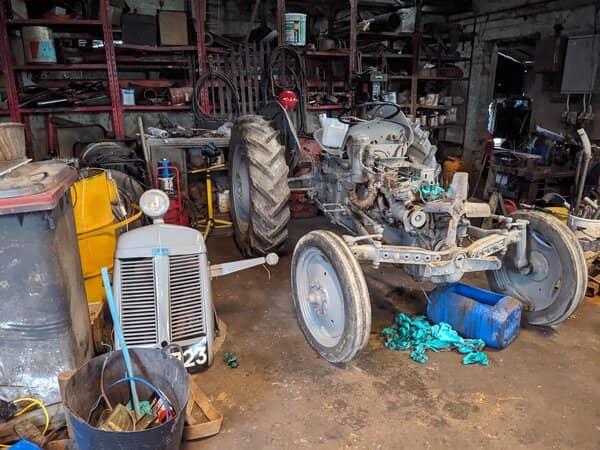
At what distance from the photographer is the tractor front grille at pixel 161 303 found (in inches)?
89.1

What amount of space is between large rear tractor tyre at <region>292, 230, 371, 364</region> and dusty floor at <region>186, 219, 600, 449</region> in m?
0.16

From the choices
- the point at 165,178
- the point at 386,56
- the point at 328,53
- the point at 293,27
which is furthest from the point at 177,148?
the point at 386,56

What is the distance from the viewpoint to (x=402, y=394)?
2.31 metres

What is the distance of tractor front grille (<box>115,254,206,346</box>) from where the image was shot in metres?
2.26

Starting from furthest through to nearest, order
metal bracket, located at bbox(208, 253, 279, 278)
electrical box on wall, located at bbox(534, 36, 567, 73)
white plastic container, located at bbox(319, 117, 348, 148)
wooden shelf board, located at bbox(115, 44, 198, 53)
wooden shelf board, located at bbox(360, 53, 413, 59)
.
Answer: wooden shelf board, located at bbox(360, 53, 413, 59), electrical box on wall, located at bbox(534, 36, 567, 73), wooden shelf board, located at bbox(115, 44, 198, 53), white plastic container, located at bbox(319, 117, 348, 148), metal bracket, located at bbox(208, 253, 279, 278)

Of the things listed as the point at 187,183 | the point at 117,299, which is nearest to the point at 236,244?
the point at 187,183

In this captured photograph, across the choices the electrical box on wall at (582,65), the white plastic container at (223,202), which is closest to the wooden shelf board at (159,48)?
the white plastic container at (223,202)

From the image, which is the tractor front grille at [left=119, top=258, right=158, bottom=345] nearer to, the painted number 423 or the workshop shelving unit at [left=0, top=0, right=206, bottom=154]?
the painted number 423

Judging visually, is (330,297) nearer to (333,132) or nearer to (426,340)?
(426,340)

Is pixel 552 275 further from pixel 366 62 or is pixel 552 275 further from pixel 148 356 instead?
pixel 366 62

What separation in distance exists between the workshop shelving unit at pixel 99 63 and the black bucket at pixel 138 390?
14.3 ft

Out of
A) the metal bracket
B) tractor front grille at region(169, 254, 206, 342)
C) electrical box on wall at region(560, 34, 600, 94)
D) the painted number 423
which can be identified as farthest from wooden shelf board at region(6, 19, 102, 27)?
electrical box on wall at region(560, 34, 600, 94)

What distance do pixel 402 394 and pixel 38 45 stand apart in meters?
5.46

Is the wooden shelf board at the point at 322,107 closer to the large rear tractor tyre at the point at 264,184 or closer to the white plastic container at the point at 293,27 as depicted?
the white plastic container at the point at 293,27
